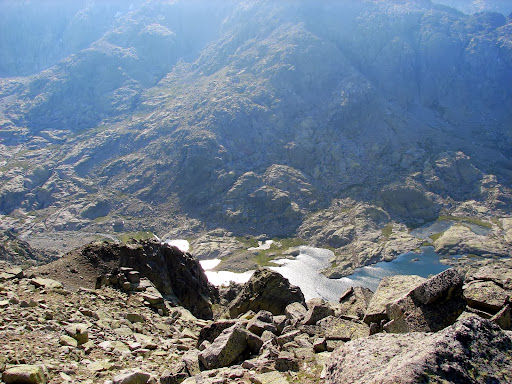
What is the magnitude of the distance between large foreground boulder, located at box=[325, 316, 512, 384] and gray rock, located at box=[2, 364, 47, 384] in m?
9.86

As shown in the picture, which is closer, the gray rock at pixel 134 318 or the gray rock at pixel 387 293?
the gray rock at pixel 387 293

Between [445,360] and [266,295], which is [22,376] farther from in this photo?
[266,295]

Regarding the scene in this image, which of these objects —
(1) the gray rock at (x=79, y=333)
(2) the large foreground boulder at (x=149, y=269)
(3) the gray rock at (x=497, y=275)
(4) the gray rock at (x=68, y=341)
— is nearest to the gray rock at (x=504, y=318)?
(3) the gray rock at (x=497, y=275)

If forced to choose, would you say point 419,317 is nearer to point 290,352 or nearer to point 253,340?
point 290,352

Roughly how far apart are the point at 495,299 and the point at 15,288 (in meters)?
27.3

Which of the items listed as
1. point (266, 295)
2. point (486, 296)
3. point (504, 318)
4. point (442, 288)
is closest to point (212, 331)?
point (442, 288)

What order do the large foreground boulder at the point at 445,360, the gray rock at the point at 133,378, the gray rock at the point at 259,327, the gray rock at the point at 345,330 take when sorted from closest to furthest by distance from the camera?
the large foreground boulder at the point at 445,360 → the gray rock at the point at 133,378 → the gray rock at the point at 345,330 → the gray rock at the point at 259,327

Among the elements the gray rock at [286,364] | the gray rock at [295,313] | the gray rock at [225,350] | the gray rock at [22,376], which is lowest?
the gray rock at [295,313]

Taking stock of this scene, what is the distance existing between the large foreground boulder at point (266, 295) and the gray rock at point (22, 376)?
98.7 ft

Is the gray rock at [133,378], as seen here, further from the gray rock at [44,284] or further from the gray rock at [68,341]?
the gray rock at [44,284]

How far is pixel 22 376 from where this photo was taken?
39.2 ft

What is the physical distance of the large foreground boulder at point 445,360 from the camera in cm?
749

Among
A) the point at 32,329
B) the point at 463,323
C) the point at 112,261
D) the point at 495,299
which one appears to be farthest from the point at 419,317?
the point at 112,261

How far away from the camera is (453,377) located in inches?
292
